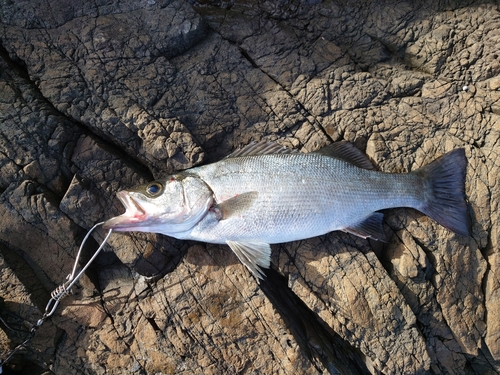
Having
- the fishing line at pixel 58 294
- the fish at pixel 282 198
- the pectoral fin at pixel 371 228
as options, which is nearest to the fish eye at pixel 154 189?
the fish at pixel 282 198

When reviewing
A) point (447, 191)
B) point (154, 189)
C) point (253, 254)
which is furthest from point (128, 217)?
point (447, 191)

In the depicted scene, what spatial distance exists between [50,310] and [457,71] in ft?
21.5

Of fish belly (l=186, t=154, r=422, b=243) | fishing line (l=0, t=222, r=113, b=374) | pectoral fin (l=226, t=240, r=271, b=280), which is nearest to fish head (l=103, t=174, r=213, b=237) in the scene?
fish belly (l=186, t=154, r=422, b=243)

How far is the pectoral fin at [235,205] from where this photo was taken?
429 cm

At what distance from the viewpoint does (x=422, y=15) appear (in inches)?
211

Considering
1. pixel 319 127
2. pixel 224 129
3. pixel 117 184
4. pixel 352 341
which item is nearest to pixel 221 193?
pixel 224 129

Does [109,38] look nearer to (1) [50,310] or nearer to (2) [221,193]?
(2) [221,193]

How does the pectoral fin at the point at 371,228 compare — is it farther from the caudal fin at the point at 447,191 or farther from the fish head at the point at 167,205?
the fish head at the point at 167,205

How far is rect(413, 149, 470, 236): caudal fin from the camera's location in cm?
455

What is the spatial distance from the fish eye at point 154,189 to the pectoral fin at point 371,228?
2393mm

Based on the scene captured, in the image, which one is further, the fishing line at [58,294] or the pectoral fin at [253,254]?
Answer: the pectoral fin at [253,254]

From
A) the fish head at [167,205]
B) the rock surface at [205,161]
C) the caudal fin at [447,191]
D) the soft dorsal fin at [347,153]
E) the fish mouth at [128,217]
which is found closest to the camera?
the fish mouth at [128,217]

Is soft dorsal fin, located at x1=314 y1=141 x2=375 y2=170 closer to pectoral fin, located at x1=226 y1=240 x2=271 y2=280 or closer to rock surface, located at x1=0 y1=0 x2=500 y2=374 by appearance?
rock surface, located at x1=0 y1=0 x2=500 y2=374

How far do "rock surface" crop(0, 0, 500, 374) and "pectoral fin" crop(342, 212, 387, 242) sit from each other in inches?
9.2
